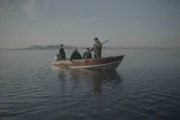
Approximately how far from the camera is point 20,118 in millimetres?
7816

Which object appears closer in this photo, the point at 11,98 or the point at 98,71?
the point at 11,98

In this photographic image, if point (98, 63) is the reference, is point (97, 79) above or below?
below

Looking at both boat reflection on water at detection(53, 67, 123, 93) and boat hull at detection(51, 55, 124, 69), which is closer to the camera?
boat reflection on water at detection(53, 67, 123, 93)

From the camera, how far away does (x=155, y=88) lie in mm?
12430

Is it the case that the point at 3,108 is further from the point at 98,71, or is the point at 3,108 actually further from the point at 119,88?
the point at 98,71

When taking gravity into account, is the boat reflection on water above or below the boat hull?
below

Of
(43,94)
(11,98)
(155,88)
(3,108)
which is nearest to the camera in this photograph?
(3,108)

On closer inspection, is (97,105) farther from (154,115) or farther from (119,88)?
(119,88)

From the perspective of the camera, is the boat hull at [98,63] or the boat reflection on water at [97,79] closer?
the boat reflection on water at [97,79]

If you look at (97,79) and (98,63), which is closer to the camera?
(97,79)

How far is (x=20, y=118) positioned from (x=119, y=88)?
663 centimetres

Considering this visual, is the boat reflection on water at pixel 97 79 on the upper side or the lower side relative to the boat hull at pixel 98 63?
lower

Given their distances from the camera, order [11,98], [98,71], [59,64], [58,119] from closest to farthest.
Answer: [58,119] < [11,98] < [98,71] < [59,64]

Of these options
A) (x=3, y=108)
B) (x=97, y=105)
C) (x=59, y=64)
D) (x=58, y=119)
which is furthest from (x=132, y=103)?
(x=59, y=64)
